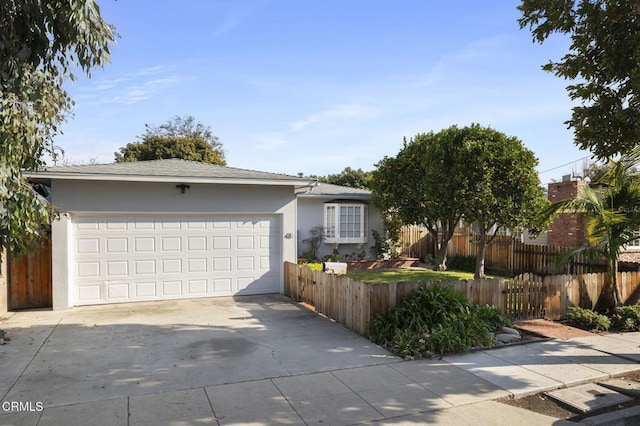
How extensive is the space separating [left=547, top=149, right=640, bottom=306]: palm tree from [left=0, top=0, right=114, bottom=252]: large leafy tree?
29.0ft

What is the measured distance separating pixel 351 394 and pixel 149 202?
305 inches

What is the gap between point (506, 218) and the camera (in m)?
13.3

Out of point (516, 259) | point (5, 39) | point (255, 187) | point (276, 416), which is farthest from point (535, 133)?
point (5, 39)

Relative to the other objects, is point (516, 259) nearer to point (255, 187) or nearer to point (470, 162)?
point (470, 162)

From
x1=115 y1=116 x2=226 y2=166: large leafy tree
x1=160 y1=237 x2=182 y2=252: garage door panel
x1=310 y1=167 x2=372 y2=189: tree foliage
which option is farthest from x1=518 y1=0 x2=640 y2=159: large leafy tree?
x1=310 y1=167 x2=372 y2=189: tree foliage

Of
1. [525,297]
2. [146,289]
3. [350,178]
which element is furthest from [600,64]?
[350,178]

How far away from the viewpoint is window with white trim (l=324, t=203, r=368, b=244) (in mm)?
17469

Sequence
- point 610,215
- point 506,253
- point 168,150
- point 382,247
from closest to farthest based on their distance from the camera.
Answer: point 610,215 → point 506,253 → point 382,247 → point 168,150

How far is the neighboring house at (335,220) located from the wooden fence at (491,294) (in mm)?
7481

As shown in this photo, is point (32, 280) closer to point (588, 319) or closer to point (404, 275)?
point (404, 275)

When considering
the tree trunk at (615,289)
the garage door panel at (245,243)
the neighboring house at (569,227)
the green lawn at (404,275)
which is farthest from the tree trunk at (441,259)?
the garage door panel at (245,243)

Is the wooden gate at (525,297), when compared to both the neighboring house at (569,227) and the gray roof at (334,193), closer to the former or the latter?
the neighboring house at (569,227)

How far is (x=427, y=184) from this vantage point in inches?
572

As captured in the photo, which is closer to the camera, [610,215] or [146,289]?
[610,215]
